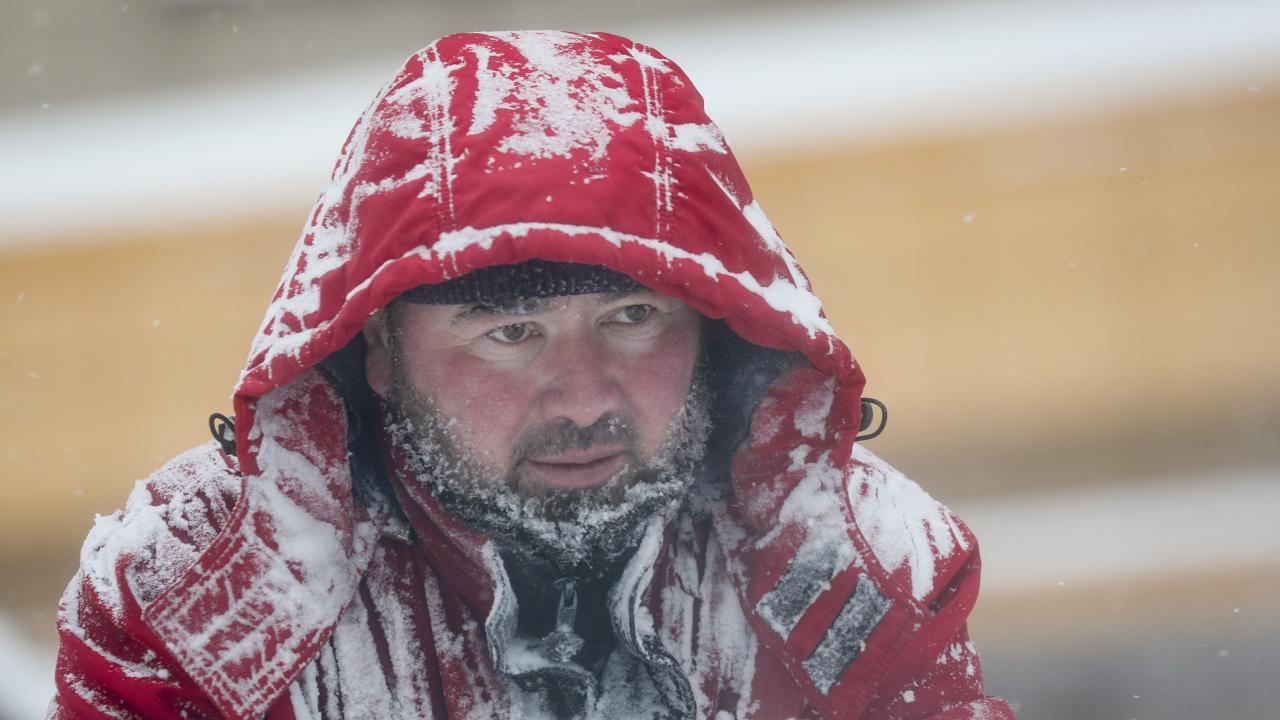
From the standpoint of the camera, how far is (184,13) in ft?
14.5

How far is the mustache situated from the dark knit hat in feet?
0.61

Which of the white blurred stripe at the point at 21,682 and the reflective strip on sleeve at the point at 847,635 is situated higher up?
the reflective strip on sleeve at the point at 847,635

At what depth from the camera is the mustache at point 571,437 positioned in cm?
175

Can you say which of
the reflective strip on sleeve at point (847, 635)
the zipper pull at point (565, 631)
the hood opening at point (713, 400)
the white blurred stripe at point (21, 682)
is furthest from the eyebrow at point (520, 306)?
the white blurred stripe at point (21, 682)

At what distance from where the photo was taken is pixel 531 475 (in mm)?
1779

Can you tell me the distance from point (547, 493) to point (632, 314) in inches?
11.3

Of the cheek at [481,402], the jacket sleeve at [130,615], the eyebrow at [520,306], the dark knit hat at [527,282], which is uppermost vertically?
the dark knit hat at [527,282]

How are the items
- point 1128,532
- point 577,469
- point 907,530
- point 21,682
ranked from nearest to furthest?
point 577,469
point 907,530
point 21,682
point 1128,532

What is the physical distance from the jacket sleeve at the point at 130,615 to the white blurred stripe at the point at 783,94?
101 inches

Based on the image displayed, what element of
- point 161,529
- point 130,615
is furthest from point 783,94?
point 130,615

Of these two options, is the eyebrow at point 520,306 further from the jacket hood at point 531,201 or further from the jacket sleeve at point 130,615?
the jacket sleeve at point 130,615

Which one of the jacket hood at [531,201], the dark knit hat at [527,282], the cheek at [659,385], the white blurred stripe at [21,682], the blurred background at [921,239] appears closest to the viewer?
the jacket hood at [531,201]

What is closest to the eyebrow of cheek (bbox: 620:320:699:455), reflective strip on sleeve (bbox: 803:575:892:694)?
cheek (bbox: 620:320:699:455)

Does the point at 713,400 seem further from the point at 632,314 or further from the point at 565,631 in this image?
the point at 565,631
